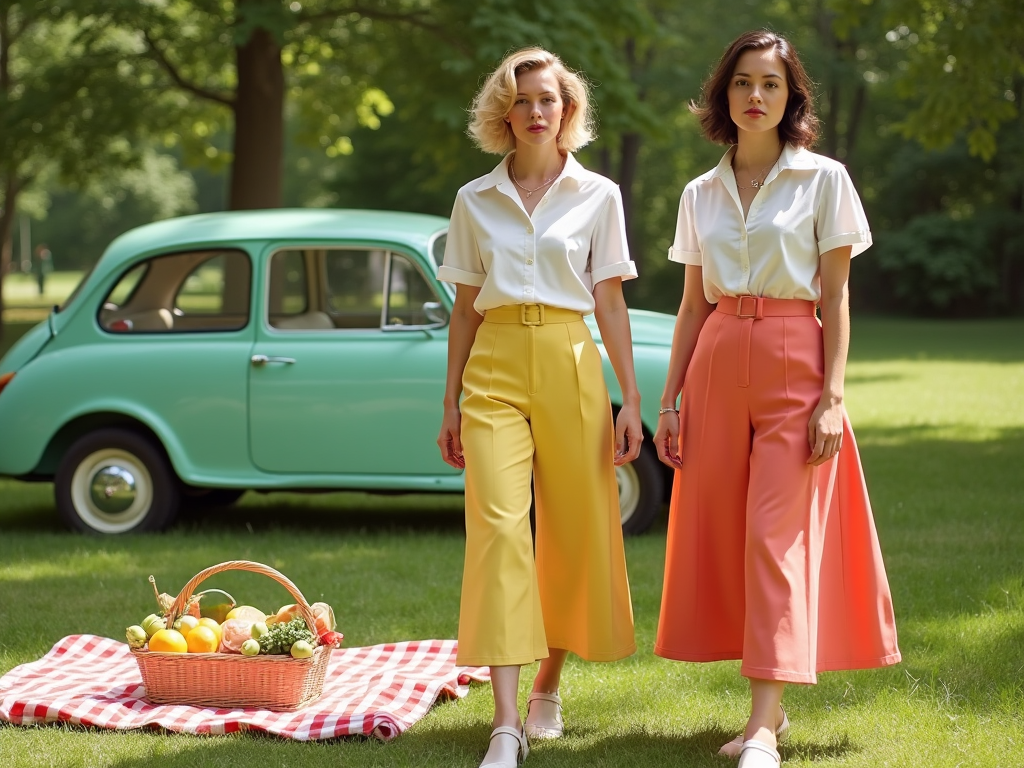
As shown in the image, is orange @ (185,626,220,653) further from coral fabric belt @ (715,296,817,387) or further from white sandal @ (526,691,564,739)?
coral fabric belt @ (715,296,817,387)

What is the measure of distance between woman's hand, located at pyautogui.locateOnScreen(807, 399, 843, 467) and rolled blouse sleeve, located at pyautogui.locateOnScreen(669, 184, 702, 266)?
0.64 metres

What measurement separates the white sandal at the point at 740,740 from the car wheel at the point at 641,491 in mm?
3259

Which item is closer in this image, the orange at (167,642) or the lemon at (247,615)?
the orange at (167,642)

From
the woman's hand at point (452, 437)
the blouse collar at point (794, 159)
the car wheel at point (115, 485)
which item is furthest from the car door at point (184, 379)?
the blouse collar at point (794, 159)

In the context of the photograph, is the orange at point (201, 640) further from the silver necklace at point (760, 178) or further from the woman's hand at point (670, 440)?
the silver necklace at point (760, 178)

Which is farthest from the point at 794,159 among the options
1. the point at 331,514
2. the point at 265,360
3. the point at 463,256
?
the point at 331,514

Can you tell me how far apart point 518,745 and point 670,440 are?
1037 mm

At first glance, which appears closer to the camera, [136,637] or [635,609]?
[136,637]

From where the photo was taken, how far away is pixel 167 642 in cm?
458

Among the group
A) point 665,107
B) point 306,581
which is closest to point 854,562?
point 306,581

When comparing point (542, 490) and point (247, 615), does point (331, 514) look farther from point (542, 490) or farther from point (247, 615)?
point (542, 490)

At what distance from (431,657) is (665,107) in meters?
28.9

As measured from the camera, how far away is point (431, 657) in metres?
5.13

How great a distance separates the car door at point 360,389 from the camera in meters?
7.44
